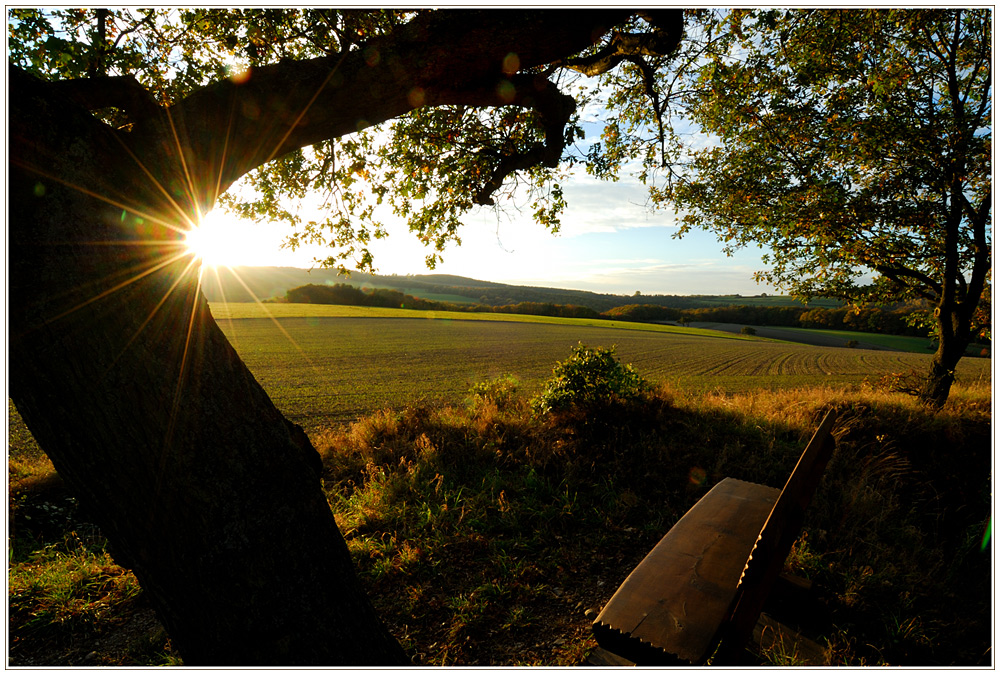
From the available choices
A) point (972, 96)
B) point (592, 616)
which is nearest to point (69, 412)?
point (592, 616)

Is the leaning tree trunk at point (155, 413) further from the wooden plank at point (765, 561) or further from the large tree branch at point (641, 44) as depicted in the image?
the large tree branch at point (641, 44)

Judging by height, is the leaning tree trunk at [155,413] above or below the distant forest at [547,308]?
below

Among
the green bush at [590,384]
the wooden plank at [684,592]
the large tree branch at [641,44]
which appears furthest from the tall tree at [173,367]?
the green bush at [590,384]

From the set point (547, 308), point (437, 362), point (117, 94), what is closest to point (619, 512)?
point (117, 94)

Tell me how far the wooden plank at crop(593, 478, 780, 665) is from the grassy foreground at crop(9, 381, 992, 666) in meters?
0.76

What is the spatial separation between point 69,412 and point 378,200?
540cm

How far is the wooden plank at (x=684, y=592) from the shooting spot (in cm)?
214

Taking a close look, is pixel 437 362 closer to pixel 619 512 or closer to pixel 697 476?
pixel 697 476

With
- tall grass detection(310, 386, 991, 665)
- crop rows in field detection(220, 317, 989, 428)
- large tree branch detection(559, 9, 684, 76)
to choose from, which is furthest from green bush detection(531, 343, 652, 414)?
crop rows in field detection(220, 317, 989, 428)

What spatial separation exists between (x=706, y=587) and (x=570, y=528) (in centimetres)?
209

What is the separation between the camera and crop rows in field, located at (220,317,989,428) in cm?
1630

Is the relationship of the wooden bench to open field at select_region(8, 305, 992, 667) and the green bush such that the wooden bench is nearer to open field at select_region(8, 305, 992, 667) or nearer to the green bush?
open field at select_region(8, 305, 992, 667)

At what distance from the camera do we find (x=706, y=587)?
247 centimetres

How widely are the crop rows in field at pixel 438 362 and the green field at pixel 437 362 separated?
65mm
